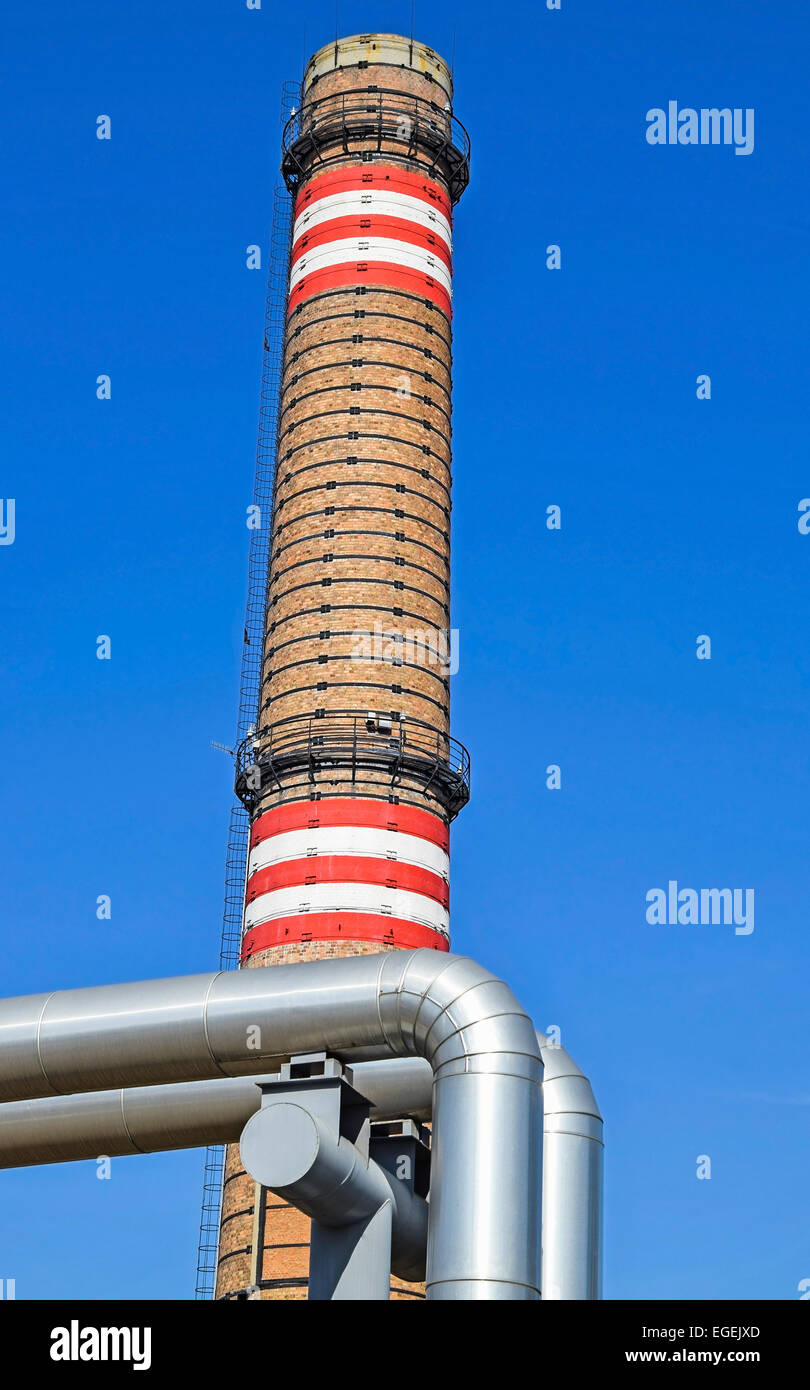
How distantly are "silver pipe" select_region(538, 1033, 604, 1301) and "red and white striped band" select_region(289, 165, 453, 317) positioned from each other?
1033 inches

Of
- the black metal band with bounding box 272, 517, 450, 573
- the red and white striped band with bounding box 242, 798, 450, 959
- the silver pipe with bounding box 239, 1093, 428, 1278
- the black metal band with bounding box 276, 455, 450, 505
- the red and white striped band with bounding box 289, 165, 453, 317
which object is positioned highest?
the red and white striped band with bounding box 289, 165, 453, 317

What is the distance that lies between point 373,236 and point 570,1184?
94.1 ft

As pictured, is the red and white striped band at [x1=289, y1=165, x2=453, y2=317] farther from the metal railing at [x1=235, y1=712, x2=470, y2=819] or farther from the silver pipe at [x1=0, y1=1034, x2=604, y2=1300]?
the silver pipe at [x1=0, y1=1034, x2=604, y2=1300]

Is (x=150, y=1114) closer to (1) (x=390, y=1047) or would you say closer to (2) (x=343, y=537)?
(1) (x=390, y=1047)

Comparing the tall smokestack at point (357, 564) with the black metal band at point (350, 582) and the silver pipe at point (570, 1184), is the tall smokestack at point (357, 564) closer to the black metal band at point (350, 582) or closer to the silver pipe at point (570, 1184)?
the black metal band at point (350, 582)

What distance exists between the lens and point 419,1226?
18844 millimetres

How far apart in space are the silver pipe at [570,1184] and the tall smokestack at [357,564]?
14502 mm

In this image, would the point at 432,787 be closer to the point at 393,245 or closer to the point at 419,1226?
the point at 393,245

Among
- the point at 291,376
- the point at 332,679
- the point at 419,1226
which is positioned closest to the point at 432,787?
the point at 332,679

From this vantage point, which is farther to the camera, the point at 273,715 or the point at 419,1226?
the point at 273,715

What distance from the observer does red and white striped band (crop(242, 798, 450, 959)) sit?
37.2m

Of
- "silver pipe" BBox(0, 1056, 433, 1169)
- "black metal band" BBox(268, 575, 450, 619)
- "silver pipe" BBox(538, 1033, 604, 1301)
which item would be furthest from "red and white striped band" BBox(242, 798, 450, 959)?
"silver pipe" BBox(0, 1056, 433, 1169)

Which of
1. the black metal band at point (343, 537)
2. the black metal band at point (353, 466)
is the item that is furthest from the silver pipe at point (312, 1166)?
the black metal band at point (353, 466)
